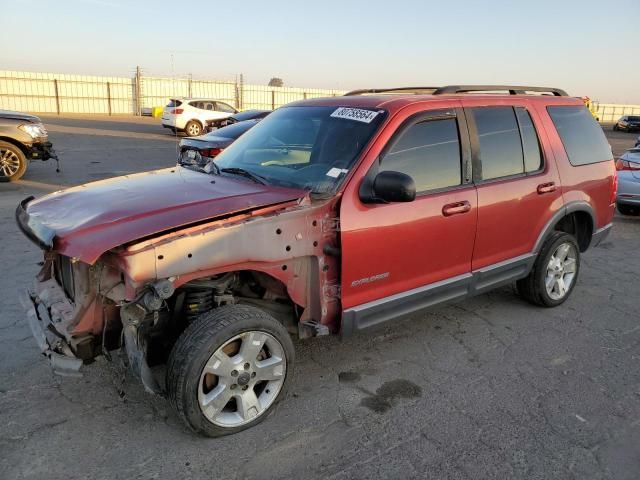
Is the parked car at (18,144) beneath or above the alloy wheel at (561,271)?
above

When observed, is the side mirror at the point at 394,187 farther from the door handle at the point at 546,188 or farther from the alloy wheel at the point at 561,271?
the alloy wheel at the point at 561,271

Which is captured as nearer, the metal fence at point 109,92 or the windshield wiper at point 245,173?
the windshield wiper at point 245,173

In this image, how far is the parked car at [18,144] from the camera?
34.0ft

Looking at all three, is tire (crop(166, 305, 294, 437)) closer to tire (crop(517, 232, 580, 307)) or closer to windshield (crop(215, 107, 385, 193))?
windshield (crop(215, 107, 385, 193))

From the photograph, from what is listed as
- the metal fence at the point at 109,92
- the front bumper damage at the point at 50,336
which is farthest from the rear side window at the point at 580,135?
the metal fence at the point at 109,92

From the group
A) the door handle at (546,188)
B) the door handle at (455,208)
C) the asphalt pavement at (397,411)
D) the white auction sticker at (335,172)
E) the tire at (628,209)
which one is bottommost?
the asphalt pavement at (397,411)

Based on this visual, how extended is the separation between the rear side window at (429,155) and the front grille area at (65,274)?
2.03 meters

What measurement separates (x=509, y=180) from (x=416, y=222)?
1.13 m

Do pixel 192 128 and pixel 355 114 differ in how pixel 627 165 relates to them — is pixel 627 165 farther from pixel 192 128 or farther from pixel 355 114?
pixel 192 128

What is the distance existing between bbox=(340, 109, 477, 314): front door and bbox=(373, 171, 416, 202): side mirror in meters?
0.14

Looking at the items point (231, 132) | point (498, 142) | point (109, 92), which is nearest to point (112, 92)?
point (109, 92)

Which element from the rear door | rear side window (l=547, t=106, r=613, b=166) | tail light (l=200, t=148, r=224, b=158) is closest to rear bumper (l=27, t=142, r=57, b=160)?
tail light (l=200, t=148, r=224, b=158)

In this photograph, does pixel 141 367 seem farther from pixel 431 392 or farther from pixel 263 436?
pixel 431 392

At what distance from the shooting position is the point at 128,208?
9.43 ft
